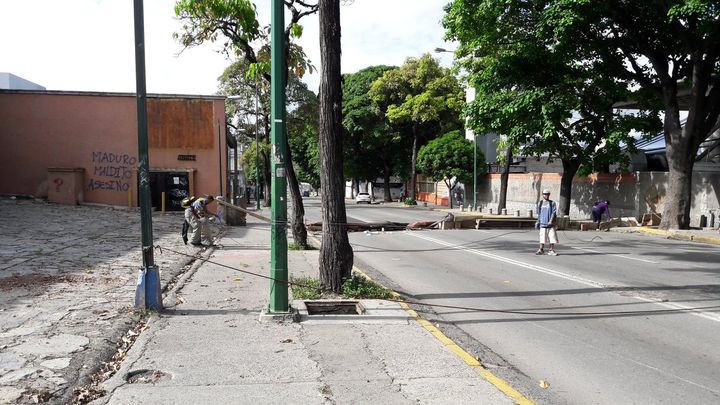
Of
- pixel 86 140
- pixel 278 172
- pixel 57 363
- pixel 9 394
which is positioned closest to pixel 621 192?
pixel 278 172

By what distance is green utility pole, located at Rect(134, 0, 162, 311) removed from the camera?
7.12 m

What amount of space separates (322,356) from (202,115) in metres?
24.4

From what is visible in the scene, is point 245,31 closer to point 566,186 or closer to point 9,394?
point 9,394

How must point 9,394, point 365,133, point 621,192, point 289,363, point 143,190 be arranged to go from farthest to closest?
point 365,133, point 621,192, point 143,190, point 289,363, point 9,394

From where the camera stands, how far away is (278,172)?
6996mm

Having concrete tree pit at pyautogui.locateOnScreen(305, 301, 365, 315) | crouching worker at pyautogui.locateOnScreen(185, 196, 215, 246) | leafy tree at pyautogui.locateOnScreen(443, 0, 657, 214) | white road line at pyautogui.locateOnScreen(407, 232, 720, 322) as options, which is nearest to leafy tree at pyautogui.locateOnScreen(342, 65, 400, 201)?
leafy tree at pyautogui.locateOnScreen(443, 0, 657, 214)

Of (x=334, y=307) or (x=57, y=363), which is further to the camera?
(x=334, y=307)

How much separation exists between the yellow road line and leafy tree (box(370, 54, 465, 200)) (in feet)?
122

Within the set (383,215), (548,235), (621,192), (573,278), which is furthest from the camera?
(383,215)

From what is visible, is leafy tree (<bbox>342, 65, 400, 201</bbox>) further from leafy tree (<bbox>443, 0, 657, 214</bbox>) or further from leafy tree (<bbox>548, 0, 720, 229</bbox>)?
leafy tree (<bbox>548, 0, 720, 229</bbox>)

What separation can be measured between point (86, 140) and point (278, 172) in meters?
23.6

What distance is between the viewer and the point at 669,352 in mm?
6059

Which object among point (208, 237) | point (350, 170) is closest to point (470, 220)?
point (208, 237)

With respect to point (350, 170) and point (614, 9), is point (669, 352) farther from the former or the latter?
point (350, 170)
